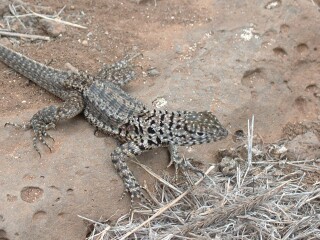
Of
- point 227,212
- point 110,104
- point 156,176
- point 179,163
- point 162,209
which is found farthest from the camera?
point 110,104

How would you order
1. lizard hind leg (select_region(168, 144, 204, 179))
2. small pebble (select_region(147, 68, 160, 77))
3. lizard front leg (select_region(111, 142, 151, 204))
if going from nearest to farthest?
lizard front leg (select_region(111, 142, 151, 204)) → lizard hind leg (select_region(168, 144, 204, 179)) → small pebble (select_region(147, 68, 160, 77))

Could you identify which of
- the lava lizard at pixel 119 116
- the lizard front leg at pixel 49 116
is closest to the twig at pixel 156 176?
Answer: the lava lizard at pixel 119 116

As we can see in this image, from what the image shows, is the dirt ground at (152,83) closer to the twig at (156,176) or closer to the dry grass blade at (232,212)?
the twig at (156,176)

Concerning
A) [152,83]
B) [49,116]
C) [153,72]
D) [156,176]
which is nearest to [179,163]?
[156,176]

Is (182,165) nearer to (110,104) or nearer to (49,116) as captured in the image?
(110,104)

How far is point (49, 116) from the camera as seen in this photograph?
6480 millimetres

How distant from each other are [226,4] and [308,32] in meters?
1.10

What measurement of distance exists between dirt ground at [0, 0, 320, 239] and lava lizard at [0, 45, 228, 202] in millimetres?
125

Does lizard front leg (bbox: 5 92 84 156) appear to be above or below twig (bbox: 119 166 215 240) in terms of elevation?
above

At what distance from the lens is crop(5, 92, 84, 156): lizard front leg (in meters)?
6.33

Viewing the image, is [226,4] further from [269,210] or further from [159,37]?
[269,210]

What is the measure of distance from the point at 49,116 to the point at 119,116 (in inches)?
28.1

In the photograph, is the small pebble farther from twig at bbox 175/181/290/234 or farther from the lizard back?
twig at bbox 175/181/290/234

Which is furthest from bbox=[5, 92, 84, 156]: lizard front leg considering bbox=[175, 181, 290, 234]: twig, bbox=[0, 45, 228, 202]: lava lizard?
bbox=[175, 181, 290, 234]: twig
